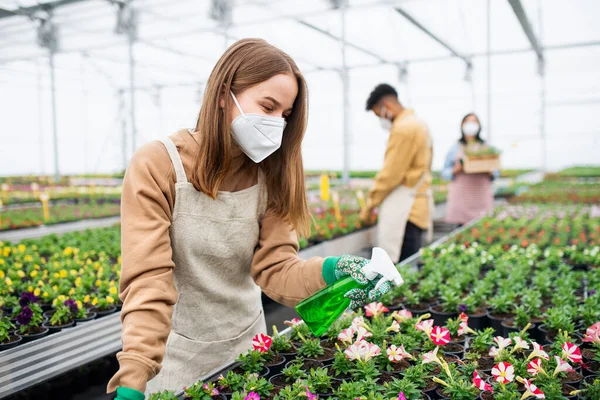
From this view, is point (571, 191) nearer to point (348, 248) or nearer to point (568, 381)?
point (348, 248)

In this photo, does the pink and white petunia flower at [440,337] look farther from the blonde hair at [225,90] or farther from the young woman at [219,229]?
the blonde hair at [225,90]

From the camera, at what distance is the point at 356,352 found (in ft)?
5.13

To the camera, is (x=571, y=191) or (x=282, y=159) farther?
(x=571, y=191)

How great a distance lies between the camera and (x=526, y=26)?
10234mm

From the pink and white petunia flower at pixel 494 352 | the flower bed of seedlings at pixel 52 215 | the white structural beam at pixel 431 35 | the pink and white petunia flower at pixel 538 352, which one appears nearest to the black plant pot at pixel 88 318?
the pink and white petunia flower at pixel 494 352

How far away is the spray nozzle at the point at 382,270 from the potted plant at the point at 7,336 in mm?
1606

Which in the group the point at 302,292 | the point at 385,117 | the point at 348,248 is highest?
the point at 385,117

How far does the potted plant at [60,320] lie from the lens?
2.37 meters

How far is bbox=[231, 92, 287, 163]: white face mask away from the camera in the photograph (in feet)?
4.55

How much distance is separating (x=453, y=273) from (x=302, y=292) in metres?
1.89

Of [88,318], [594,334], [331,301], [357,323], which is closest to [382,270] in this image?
[331,301]

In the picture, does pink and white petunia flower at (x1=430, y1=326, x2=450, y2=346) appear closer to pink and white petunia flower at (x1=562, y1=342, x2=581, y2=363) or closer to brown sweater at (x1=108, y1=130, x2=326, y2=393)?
pink and white petunia flower at (x1=562, y1=342, x2=581, y2=363)

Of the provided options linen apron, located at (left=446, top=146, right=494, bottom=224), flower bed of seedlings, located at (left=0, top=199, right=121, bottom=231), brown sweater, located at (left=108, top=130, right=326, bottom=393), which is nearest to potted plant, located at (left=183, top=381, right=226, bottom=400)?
brown sweater, located at (left=108, top=130, right=326, bottom=393)

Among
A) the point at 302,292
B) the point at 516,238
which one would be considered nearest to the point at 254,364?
the point at 302,292
